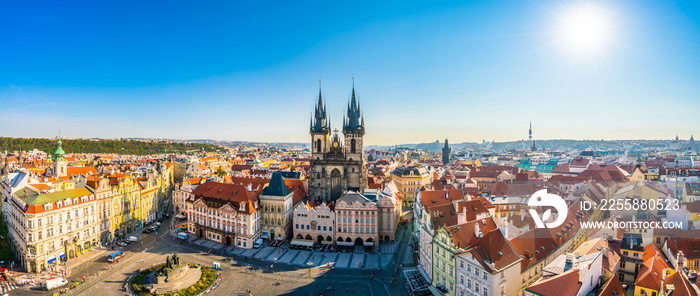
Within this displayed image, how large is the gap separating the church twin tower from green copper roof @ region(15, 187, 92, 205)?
40.8 meters

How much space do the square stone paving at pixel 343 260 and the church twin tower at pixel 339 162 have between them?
62.1 feet

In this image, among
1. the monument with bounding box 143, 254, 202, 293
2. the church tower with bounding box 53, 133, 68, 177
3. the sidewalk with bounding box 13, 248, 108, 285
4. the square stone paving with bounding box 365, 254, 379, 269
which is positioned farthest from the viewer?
the church tower with bounding box 53, 133, 68, 177

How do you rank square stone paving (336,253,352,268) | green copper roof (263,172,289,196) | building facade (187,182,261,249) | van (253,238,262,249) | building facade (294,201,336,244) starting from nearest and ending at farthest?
square stone paving (336,253,352,268) → van (253,238,262,249) → building facade (187,182,261,249) → building facade (294,201,336,244) → green copper roof (263,172,289,196)

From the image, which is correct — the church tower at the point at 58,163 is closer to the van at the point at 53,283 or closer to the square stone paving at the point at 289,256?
the van at the point at 53,283

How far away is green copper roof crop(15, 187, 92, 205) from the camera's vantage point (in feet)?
173

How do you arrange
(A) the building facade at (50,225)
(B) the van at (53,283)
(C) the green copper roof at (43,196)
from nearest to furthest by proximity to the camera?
(B) the van at (53,283)
(A) the building facade at (50,225)
(C) the green copper roof at (43,196)

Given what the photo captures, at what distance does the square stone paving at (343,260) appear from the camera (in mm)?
53938

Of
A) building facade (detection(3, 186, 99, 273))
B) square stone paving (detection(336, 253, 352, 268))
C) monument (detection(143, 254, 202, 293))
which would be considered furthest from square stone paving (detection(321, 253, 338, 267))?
building facade (detection(3, 186, 99, 273))

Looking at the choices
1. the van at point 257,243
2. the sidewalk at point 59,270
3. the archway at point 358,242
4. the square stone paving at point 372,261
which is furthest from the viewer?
the archway at point 358,242

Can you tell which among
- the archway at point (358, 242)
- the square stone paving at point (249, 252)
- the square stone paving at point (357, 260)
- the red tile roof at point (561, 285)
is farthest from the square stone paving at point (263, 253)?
the red tile roof at point (561, 285)

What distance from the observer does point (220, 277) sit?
4947 cm

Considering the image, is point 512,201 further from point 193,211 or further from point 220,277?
point 193,211

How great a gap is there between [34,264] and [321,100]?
56.3 metres

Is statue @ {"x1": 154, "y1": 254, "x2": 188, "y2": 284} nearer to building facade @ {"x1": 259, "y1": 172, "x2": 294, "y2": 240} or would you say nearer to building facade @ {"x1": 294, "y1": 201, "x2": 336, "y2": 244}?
building facade @ {"x1": 259, "y1": 172, "x2": 294, "y2": 240}
